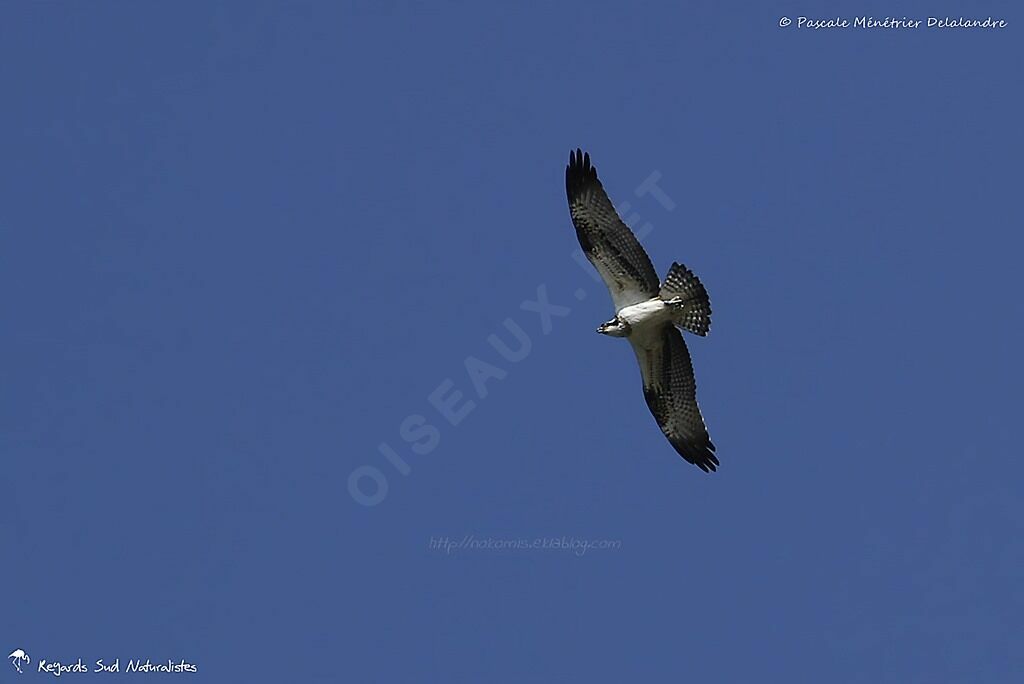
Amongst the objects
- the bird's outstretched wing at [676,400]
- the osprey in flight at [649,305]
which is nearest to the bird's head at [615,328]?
the osprey in flight at [649,305]

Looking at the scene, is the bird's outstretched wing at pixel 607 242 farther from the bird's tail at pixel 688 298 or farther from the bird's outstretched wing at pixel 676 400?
the bird's outstretched wing at pixel 676 400

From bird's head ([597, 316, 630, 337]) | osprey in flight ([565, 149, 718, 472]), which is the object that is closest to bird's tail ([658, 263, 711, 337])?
osprey in flight ([565, 149, 718, 472])

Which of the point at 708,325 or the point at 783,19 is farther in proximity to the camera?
the point at 783,19

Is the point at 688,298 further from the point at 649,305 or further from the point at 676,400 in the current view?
the point at 676,400

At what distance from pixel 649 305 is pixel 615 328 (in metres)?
0.54

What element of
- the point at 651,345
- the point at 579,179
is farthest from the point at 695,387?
the point at 579,179

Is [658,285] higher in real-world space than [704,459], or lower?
higher

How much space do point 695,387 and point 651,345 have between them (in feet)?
2.85

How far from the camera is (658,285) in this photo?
19.9 metres

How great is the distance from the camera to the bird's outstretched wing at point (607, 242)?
1994 centimetres

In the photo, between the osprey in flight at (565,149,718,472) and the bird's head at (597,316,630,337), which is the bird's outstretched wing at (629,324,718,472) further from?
the bird's head at (597,316,630,337)

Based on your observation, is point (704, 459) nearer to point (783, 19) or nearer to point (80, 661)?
point (783, 19)

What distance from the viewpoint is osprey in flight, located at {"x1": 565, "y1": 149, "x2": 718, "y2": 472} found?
64.4ft

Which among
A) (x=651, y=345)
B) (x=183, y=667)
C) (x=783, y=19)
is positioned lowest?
(x=183, y=667)
